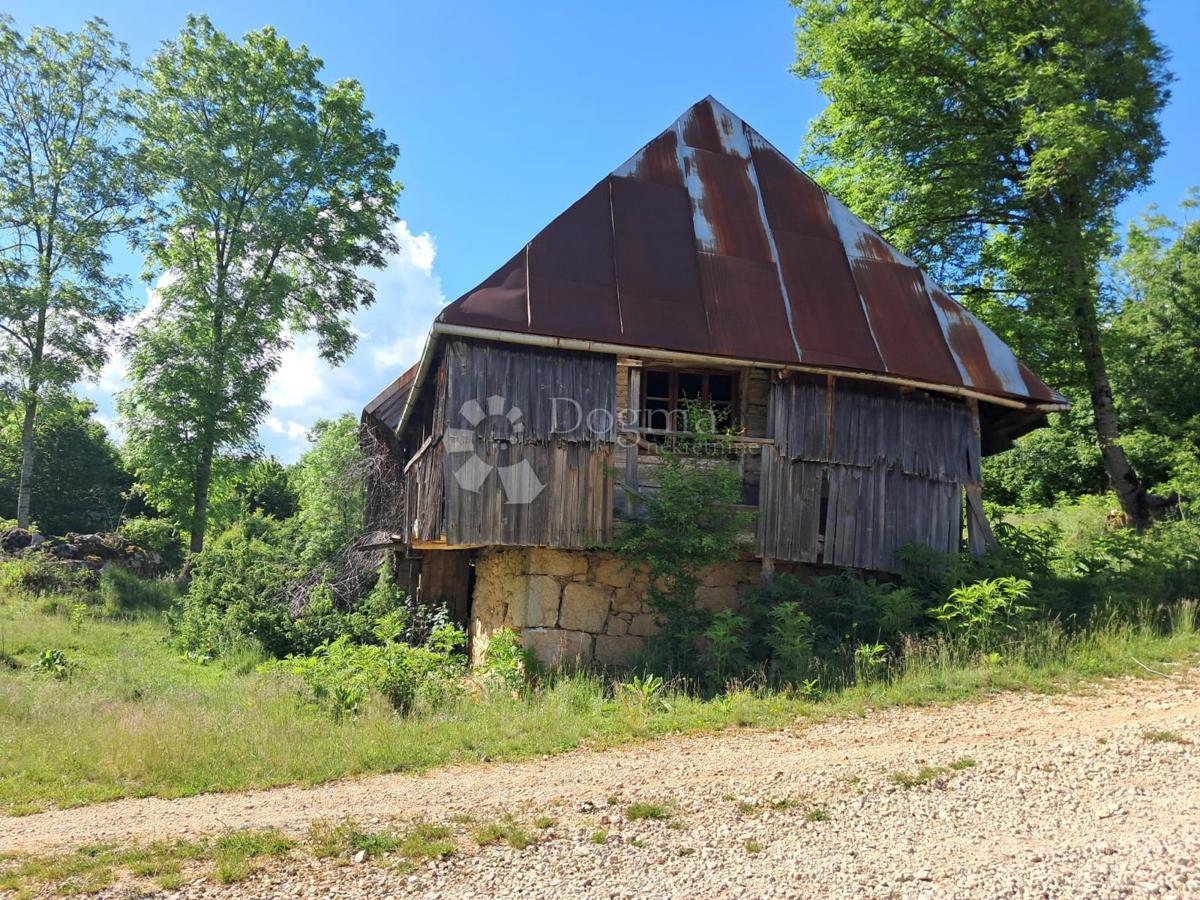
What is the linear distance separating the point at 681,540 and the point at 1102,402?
1098 cm

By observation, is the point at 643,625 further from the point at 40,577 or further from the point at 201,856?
the point at 40,577

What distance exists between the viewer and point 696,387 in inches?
479

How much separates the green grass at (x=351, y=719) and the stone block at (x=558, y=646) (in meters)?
0.98

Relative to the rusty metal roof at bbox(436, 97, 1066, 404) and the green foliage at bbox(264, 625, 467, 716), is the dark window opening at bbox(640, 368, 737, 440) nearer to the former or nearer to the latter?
the rusty metal roof at bbox(436, 97, 1066, 404)

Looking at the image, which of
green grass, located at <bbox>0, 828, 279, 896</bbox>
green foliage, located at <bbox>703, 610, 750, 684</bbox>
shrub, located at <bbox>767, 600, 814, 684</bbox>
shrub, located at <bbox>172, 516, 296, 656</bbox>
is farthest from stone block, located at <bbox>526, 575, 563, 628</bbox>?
shrub, located at <bbox>172, 516, 296, 656</bbox>

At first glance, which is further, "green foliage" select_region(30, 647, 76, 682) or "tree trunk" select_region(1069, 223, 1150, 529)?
"tree trunk" select_region(1069, 223, 1150, 529)

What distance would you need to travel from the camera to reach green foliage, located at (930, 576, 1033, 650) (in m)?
9.63

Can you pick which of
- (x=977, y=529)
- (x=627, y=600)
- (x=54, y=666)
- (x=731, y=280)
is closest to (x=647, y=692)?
(x=627, y=600)

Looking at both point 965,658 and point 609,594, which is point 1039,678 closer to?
point 965,658

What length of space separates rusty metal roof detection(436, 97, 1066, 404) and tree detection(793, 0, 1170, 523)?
4174 mm

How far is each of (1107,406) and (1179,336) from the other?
4.28 metres

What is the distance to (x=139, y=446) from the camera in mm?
20625

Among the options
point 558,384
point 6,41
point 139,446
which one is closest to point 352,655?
point 558,384

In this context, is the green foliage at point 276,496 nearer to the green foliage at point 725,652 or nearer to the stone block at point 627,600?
the stone block at point 627,600
